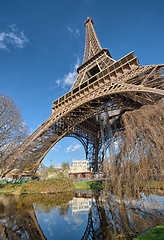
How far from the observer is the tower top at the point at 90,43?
2864 centimetres

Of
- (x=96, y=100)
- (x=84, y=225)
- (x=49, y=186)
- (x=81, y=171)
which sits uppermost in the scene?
(x=96, y=100)

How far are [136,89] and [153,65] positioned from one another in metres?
3.39

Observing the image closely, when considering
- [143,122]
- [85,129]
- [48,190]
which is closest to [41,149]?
[48,190]

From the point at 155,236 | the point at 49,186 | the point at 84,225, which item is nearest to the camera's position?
the point at 155,236

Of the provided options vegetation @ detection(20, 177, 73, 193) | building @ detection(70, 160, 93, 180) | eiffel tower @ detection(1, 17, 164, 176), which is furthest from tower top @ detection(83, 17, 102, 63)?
vegetation @ detection(20, 177, 73, 193)

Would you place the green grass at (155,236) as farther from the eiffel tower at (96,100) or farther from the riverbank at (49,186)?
the riverbank at (49,186)

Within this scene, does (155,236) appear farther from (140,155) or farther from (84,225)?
(84,225)

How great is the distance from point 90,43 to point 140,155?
34358 mm

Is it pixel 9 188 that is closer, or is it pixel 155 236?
pixel 155 236

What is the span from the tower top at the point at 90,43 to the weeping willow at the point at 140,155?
27.2 meters

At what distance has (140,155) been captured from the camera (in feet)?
12.9

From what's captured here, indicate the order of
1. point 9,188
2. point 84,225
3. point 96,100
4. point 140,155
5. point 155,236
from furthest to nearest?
point 96,100 < point 9,188 < point 84,225 < point 140,155 < point 155,236

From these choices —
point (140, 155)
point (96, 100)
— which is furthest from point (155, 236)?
point (96, 100)

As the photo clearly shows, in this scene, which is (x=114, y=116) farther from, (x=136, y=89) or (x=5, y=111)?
(x=5, y=111)
